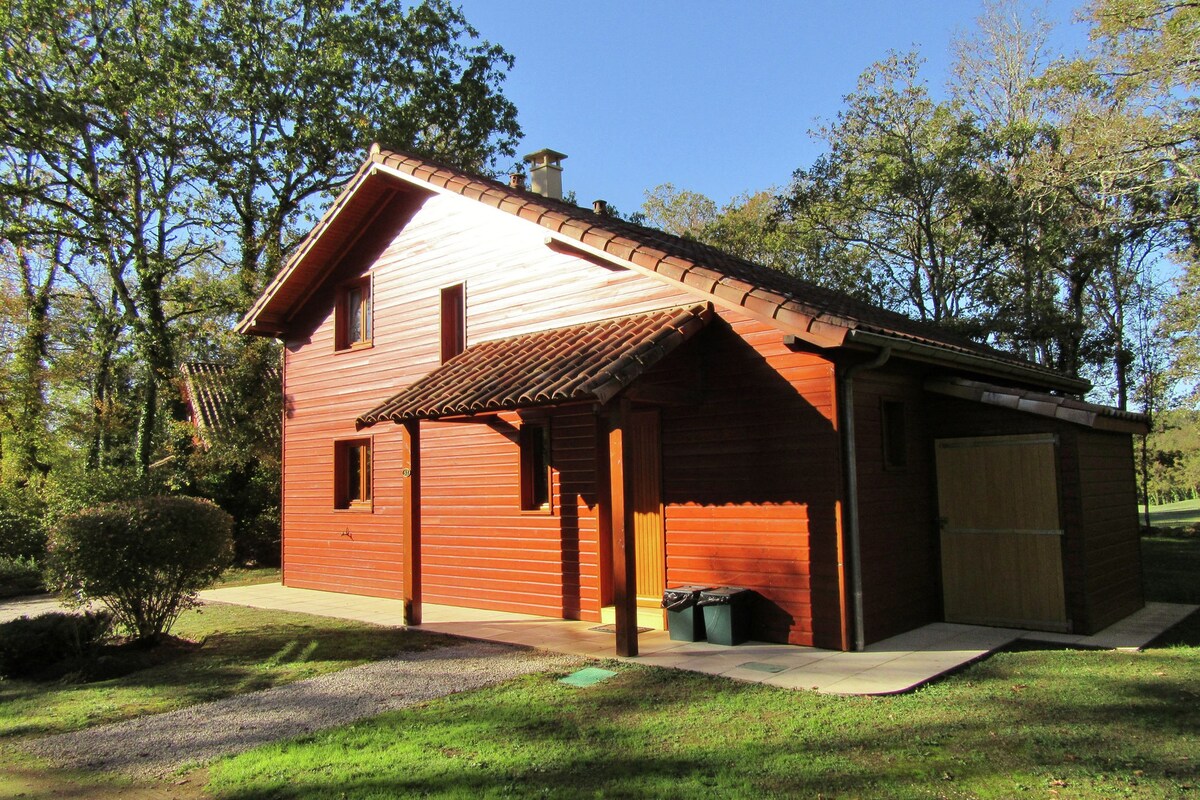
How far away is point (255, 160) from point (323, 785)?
864 inches

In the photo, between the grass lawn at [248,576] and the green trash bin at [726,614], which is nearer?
the green trash bin at [726,614]

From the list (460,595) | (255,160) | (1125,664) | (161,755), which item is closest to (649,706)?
(161,755)

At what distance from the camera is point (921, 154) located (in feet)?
71.2

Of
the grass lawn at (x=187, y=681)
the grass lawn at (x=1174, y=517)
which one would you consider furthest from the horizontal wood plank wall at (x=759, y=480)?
the grass lawn at (x=1174, y=517)

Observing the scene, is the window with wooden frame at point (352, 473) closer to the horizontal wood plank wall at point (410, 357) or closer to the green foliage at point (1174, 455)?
the horizontal wood plank wall at point (410, 357)

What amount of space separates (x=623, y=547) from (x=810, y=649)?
2.06m

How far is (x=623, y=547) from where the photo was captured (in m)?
7.54

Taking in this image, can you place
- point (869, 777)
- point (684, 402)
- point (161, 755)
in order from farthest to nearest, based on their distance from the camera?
point (684, 402) < point (161, 755) < point (869, 777)

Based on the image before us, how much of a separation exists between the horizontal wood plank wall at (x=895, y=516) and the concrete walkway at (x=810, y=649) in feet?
0.88

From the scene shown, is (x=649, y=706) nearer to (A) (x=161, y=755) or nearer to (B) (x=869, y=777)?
(B) (x=869, y=777)

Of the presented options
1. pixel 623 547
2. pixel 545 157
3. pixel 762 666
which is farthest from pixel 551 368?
pixel 545 157

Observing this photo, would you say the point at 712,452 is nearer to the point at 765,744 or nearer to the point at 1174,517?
the point at 765,744

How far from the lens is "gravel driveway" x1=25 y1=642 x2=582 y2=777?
5586mm

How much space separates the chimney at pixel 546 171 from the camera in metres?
14.0
